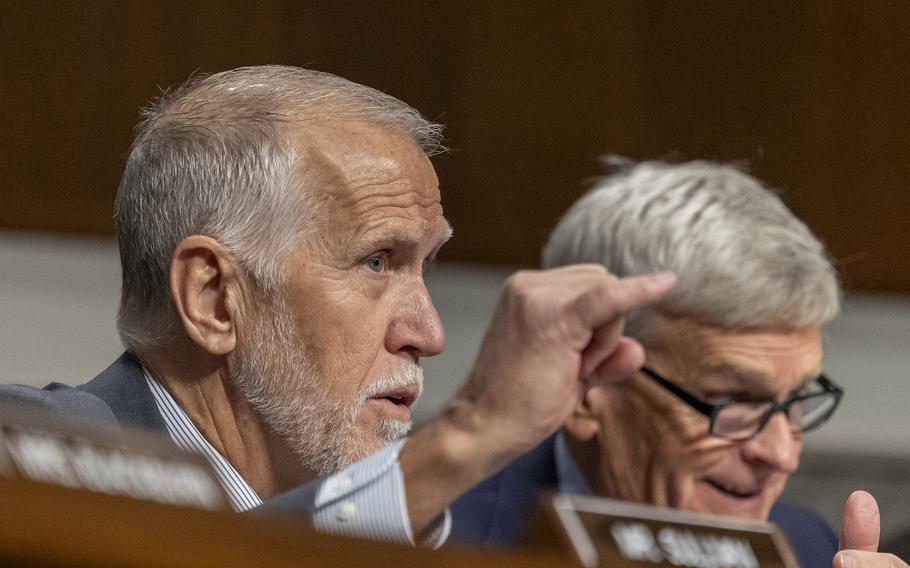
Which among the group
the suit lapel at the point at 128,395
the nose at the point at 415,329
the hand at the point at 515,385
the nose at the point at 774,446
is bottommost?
the nose at the point at 774,446

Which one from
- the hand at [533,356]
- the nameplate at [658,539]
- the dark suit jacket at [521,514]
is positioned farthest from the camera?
the hand at [533,356]

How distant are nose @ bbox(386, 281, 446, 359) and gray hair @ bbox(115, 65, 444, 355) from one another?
0.12 metres

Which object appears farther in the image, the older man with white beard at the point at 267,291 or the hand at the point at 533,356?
the older man with white beard at the point at 267,291

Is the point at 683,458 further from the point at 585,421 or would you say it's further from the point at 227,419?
the point at 227,419

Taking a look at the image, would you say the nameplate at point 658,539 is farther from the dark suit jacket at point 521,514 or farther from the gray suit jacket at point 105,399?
the gray suit jacket at point 105,399

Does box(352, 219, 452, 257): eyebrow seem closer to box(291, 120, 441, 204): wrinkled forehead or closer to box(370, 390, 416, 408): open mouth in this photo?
box(291, 120, 441, 204): wrinkled forehead

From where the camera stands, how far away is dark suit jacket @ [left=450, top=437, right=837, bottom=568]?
825mm

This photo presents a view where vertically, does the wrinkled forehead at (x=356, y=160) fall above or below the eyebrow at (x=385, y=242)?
above

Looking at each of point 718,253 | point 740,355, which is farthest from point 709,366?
point 718,253

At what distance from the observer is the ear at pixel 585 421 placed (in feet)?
5.67

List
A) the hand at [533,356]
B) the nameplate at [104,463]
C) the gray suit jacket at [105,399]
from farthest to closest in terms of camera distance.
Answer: the gray suit jacket at [105,399], the hand at [533,356], the nameplate at [104,463]

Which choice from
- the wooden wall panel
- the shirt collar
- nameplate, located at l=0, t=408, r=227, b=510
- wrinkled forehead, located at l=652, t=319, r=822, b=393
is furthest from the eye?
the wooden wall panel

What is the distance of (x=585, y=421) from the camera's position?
1.74 m

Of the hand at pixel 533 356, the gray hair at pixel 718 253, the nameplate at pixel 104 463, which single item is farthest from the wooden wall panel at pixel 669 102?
the nameplate at pixel 104 463
